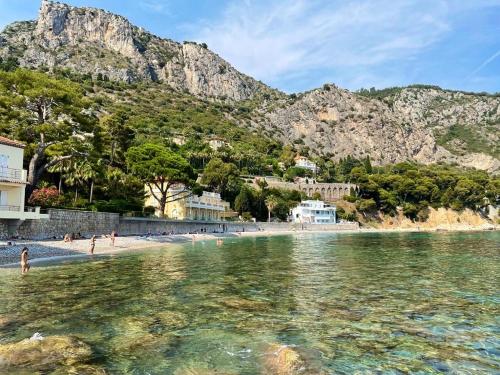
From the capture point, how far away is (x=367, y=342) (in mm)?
11359

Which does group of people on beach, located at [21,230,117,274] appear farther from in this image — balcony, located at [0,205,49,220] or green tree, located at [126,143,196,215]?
green tree, located at [126,143,196,215]

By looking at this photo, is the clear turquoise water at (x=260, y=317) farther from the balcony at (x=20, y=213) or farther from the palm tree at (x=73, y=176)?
the palm tree at (x=73, y=176)

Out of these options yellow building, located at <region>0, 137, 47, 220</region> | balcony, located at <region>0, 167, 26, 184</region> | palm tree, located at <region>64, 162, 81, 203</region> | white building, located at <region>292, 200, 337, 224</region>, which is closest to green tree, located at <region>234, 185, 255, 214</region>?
white building, located at <region>292, 200, 337, 224</region>

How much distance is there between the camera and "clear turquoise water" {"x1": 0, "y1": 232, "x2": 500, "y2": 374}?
10047 millimetres

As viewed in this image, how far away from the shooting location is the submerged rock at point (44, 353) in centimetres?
939

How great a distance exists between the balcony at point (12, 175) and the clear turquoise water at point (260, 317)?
11378mm

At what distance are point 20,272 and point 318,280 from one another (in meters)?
17.0

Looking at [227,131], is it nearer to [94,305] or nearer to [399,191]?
[399,191]

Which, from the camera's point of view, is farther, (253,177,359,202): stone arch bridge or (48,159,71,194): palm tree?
(253,177,359,202): stone arch bridge

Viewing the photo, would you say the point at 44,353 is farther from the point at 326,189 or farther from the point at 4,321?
the point at 326,189

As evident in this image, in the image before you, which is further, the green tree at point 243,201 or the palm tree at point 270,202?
the palm tree at point 270,202

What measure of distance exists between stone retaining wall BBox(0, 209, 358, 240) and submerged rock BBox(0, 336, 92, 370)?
27409mm

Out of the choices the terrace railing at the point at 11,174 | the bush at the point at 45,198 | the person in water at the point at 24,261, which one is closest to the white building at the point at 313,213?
the bush at the point at 45,198

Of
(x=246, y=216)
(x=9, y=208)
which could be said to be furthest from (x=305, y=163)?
(x=9, y=208)
